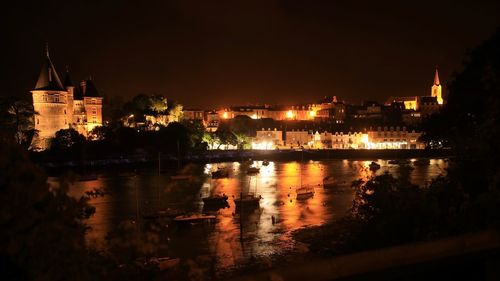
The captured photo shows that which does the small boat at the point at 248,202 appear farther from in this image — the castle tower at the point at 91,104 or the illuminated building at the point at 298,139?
the illuminated building at the point at 298,139

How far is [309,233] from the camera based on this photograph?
23.2 m

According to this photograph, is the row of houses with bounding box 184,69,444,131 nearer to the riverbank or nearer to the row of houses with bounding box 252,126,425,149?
the row of houses with bounding box 252,126,425,149

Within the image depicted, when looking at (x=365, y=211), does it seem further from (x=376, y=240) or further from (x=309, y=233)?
(x=309, y=233)

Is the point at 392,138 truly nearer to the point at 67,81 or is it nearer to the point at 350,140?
the point at 350,140

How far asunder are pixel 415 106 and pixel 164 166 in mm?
90742

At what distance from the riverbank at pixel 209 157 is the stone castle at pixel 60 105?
4.99 m

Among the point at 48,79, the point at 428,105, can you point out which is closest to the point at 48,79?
the point at 48,79

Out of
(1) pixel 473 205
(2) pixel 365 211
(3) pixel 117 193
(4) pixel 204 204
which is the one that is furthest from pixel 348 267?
(3) pixel 117 193

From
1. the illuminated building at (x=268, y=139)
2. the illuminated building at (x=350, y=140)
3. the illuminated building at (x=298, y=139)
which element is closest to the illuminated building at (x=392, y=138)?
the illuminated building at (x=350, y=140)

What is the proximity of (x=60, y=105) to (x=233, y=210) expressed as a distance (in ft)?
149

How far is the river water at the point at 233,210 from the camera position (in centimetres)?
2077

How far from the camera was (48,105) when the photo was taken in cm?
6819

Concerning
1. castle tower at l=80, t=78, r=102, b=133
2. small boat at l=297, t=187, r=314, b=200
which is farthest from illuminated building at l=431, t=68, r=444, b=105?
small boat at l=297, t=187, r=314, b=200

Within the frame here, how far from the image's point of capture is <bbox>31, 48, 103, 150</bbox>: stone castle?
67.0 metres
